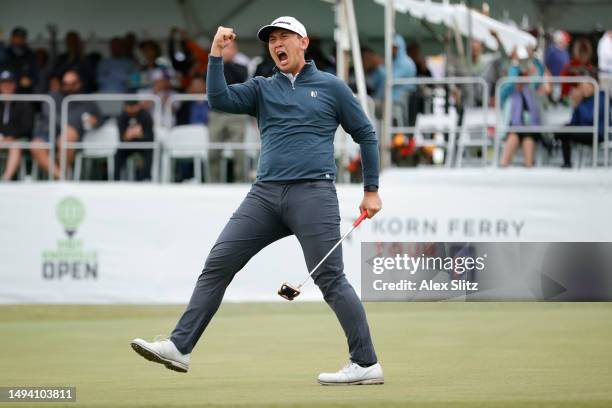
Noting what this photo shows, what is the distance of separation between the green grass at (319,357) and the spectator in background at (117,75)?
12.0ft

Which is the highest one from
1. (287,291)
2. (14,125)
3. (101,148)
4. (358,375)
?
(14,125)

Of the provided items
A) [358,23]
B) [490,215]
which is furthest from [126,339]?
[358,23]

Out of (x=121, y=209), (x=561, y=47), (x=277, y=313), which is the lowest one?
(x=277, y=313)

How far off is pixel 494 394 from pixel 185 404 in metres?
1.75

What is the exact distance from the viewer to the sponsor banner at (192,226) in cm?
1700

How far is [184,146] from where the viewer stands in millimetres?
18188

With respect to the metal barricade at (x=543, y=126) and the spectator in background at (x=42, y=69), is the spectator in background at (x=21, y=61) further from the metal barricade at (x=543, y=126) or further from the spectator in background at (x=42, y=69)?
the metal barricade at (x=543, y=126)

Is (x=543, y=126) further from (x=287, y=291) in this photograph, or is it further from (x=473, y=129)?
(x=287, y=291)

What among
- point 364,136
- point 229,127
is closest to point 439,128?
point 229,127

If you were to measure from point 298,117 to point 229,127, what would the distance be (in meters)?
9.82

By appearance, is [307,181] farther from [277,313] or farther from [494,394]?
[277,313]

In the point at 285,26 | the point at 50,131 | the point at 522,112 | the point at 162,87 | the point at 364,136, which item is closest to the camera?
the point at 285,26

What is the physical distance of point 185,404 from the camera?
24.5 ft

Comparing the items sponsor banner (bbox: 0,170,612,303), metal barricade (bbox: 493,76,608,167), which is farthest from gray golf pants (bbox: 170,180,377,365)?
metal barricade (bbox: 493,76,608,167)
